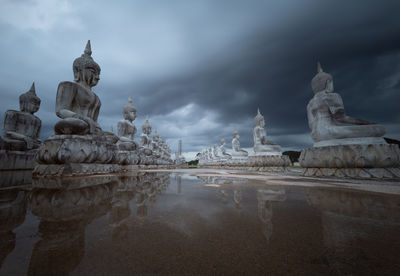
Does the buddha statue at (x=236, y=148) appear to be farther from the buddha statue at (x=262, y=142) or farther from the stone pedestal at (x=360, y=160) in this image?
the stone pedestal at (x=360, y=160)

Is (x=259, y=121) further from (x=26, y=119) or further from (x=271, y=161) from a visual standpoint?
(x=26, y=119)

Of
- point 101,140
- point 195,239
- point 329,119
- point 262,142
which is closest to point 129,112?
point 101,140

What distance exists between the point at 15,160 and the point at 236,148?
42.7ft

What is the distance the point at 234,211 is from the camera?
3.84 feet

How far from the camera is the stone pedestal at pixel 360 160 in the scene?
307 centimetres

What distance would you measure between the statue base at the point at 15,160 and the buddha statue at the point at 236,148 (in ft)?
39.7

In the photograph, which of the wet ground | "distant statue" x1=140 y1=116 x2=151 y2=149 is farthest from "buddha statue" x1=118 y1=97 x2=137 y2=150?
the wet ground

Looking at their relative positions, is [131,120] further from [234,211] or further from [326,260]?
[326,260]

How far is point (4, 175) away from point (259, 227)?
8.72ft

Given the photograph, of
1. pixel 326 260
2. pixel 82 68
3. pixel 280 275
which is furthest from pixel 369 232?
pixel 82 68

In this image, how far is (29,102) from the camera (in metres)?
5.35

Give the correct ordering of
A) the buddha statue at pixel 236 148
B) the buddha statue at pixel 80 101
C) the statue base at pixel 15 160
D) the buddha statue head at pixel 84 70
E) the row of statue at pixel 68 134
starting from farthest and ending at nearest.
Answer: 1. the buddha statue at pixel 236 148
2. the buddha statue head at pixel 84 70
3. the buddha statue at pixel 80 101
4. the row of statue at pixel 68 134
5. the statue base at pixel 15 160

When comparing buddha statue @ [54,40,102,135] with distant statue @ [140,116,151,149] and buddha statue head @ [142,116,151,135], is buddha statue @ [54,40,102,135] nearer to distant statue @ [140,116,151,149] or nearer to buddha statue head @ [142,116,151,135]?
distant statue @ [140,116,151,149]

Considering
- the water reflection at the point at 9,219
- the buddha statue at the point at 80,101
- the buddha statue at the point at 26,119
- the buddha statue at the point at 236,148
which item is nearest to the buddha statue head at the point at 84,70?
the buddha statue at the point at 80,101
